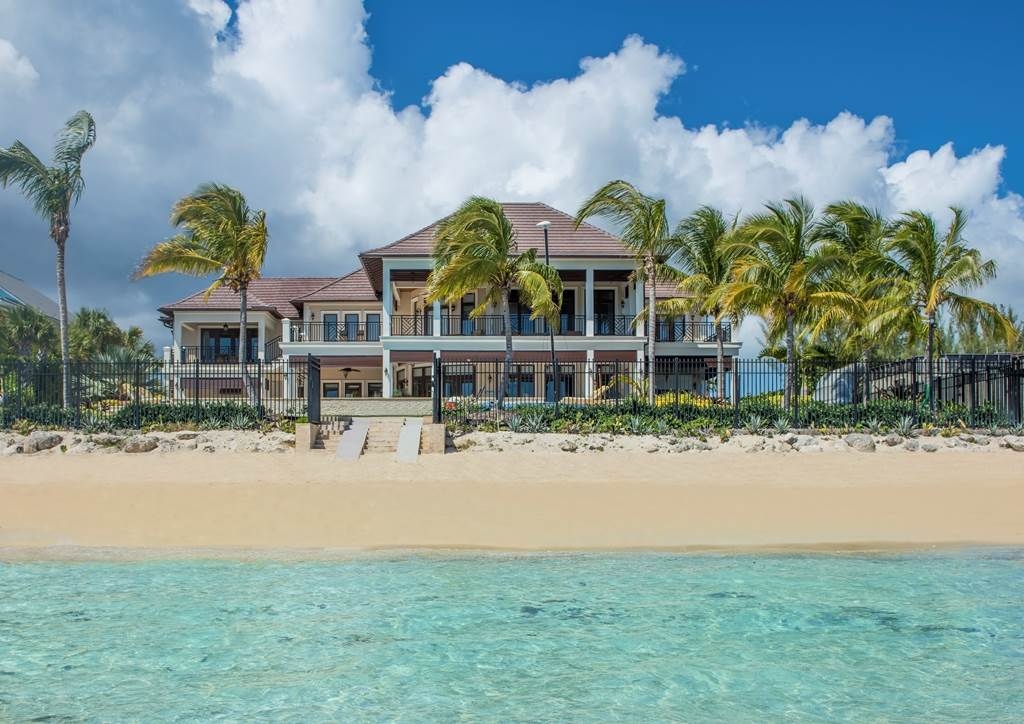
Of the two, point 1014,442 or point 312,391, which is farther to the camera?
point 312,391

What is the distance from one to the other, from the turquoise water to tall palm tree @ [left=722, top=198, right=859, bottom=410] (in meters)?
11.7

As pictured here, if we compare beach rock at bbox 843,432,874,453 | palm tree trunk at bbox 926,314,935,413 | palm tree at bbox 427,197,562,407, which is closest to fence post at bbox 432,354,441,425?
palm tree at bbox 427,197,562,407

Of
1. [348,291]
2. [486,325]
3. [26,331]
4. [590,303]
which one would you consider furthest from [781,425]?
[26,331]

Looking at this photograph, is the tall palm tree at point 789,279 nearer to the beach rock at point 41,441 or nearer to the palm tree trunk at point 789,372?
the palm tree trunk at point 789,372

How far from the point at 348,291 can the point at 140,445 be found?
21.6 meters

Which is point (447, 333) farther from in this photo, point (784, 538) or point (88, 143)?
point (784, 538)

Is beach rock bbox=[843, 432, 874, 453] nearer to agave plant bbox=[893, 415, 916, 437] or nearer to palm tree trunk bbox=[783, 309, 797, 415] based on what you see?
agave plant bbox=[893, 415, 916, 437]

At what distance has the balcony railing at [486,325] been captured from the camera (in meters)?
32.3

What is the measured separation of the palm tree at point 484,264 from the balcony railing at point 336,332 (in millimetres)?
9973

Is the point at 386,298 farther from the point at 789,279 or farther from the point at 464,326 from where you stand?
the point at 789,279

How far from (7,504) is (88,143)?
11.7 meters

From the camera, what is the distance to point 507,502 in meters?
14.1

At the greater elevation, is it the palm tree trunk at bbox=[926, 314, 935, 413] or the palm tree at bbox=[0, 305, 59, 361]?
the palm tree at bbox=[0, 305, 59, 361]

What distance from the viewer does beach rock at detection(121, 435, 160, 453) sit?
58.3 feet
